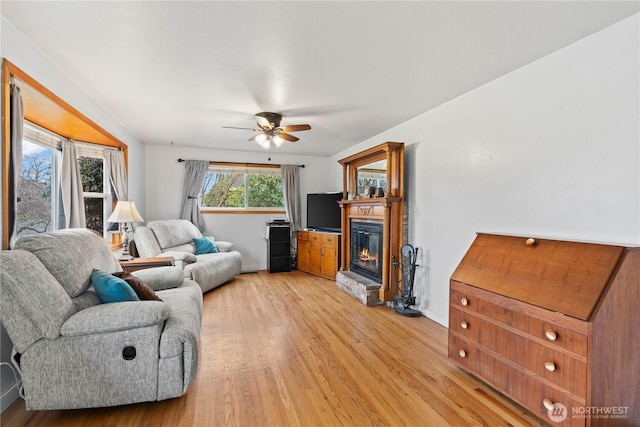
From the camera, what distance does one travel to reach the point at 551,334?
160 centimetres

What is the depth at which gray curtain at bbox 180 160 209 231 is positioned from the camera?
17.5ft

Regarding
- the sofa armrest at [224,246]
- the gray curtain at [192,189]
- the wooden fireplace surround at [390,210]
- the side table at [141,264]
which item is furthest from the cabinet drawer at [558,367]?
the gray curtain at [192,189]

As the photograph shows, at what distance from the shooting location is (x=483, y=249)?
231 centimetres

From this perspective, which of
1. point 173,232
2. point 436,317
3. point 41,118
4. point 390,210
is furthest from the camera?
point 173,232

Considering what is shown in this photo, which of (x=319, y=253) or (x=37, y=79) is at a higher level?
(x=37, y=79)

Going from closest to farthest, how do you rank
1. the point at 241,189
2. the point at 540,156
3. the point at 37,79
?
1. the point at 37,79
2. the point at 540,156
3. the point at 241,189

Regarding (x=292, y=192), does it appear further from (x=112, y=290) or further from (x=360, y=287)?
(x=112, y=290)

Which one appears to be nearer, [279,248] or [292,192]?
[279,248]

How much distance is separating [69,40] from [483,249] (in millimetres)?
3287

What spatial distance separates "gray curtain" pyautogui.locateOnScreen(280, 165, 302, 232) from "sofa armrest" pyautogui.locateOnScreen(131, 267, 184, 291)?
3291mm

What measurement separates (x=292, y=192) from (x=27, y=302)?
4.63 meters

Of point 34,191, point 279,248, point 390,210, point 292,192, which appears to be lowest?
point 279,248

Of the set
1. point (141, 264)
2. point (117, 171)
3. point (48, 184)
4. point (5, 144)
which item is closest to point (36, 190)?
point (48, 184)

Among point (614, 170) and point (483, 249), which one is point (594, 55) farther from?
point (483, 249)
